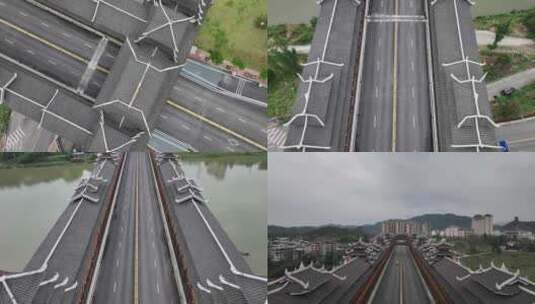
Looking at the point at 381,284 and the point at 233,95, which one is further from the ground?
the point at 233,95

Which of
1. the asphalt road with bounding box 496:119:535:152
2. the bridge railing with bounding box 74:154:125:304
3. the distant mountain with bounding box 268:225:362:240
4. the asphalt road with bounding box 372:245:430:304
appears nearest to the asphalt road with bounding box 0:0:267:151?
the bridge railing with bounding box 74:154:125:304

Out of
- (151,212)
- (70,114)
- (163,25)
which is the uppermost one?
(163,25)

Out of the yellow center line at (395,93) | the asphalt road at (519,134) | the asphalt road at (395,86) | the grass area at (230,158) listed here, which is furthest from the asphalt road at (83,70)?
the asphalt road at (519,134)

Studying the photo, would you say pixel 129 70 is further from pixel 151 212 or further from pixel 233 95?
pixel 151 212

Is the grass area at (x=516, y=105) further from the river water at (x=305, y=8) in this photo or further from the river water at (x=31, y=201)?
the river water at (x=31, y=201)

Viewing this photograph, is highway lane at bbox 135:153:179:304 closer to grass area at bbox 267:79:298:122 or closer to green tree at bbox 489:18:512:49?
grass area at bbox 267:79:298:122

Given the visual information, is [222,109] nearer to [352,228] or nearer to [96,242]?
[352,228]

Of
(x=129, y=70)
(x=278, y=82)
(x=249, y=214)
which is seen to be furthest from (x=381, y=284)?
(x=129, y=70)
